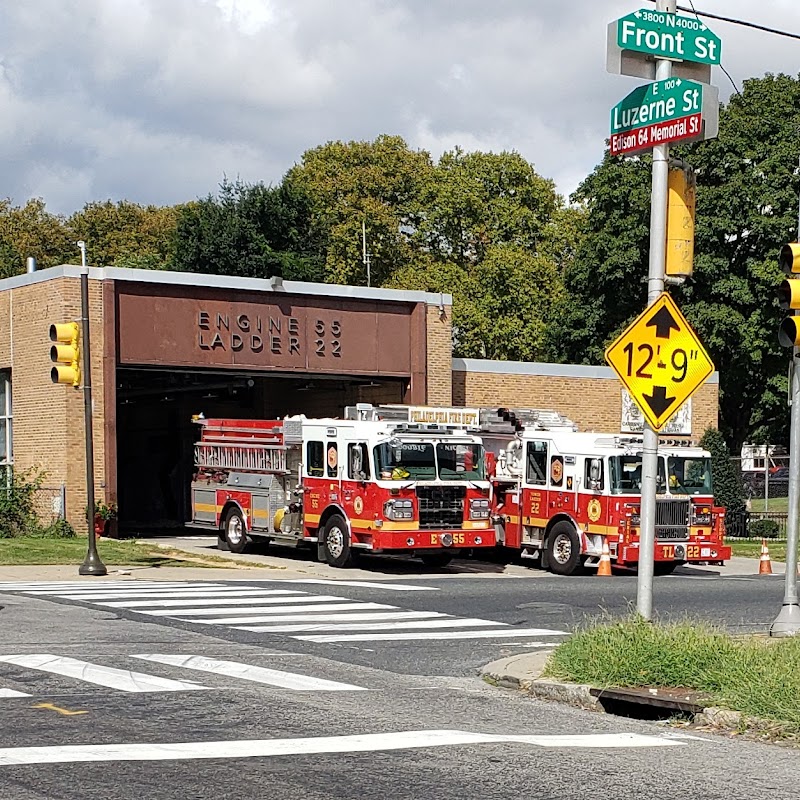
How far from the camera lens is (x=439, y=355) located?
3553 centimetres

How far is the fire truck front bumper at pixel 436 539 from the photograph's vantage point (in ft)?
81.6

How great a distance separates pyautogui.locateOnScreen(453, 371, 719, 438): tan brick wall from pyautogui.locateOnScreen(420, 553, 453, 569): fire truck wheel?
9058 millimetres

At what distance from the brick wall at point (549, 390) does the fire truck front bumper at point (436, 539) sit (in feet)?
36.2

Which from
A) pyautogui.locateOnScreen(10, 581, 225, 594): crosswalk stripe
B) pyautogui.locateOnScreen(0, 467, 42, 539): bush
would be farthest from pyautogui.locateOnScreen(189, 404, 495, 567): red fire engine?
pyautogui.locateOnScreen(0, 467, 42, 539): bush

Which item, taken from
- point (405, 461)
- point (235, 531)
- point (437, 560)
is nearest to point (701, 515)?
point (437, 560)

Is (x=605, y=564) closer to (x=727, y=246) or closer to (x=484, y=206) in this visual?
(x=727, y=246)

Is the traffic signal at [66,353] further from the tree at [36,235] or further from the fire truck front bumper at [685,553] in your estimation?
the tree at [36,235]

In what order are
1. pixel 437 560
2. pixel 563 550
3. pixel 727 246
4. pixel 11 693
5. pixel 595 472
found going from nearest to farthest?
pixel 11 693 → pixel 595 472 → pixel 563 550 → pixel 437 560 → pixel 727 246

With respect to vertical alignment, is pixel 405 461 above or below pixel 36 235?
below

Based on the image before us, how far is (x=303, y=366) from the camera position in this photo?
3397 centimetres

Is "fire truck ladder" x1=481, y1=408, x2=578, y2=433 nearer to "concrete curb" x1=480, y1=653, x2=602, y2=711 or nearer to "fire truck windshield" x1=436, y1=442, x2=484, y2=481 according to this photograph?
"fire truck windshield" x1=436, y1=442, x2=484, y2=481

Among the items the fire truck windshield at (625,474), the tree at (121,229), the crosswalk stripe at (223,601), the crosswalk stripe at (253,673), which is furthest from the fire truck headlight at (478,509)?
the tree at (121,229)

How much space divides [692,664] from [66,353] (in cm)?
1375

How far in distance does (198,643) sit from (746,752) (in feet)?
21.8
